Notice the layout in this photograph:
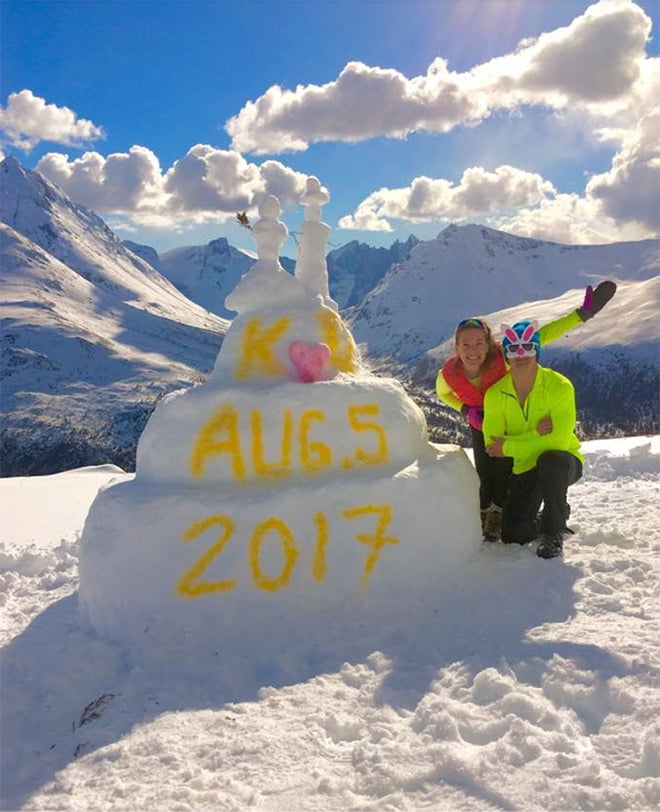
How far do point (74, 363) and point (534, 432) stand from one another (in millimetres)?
120576

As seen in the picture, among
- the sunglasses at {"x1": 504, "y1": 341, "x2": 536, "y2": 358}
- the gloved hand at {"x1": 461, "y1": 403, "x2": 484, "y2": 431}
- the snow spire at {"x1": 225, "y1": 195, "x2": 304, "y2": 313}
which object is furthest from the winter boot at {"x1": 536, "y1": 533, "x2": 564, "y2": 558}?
the snow spire at {"x1": 225, "y1": 195, "x2": 304, "y2": 313}

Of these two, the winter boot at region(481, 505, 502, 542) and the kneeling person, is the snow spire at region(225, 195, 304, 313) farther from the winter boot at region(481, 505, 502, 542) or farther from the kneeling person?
the winter boot at region(481, 505, 502, 542)

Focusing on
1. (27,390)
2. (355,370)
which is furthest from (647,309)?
(355,370)

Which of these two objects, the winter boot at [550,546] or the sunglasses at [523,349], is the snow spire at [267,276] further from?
the winter boot at [550,546]

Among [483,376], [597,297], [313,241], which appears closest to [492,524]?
[483,376]

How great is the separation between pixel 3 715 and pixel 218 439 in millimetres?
1851

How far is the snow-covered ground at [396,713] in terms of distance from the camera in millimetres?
2295

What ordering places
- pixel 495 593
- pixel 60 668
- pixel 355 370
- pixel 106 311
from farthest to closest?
pixel 106 311 → pixel 355 370 → pixel 495 593 → pixel 60 668

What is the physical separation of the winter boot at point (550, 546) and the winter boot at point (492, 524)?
40 cm

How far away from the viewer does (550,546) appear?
173 inches

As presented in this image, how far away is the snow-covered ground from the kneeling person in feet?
1.21

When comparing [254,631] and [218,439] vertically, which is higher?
[218,439]

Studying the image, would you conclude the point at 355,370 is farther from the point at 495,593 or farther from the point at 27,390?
the point at 27,390

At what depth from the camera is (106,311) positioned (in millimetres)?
167875
